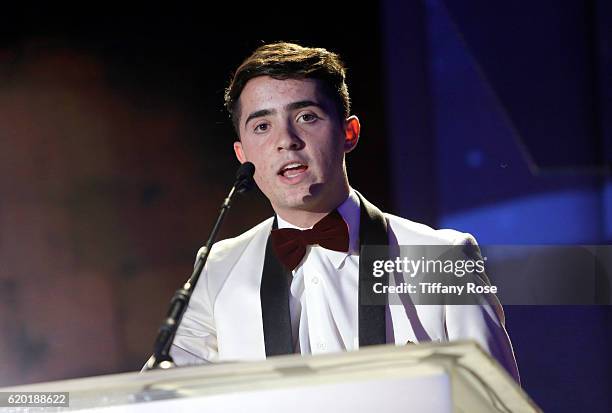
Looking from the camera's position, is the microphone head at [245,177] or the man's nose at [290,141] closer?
the microphone head at [245,177]

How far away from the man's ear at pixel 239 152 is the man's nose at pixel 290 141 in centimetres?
14

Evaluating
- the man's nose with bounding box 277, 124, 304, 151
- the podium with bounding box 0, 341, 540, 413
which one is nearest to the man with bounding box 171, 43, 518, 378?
the man's nose with bounding box 277, 124, 304, 151

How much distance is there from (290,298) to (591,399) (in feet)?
3.30

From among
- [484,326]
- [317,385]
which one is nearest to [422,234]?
[484,326]

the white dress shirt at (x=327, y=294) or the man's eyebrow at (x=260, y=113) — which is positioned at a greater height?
the man's eyebrow at (x=260, y=113)

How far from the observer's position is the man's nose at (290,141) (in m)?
2.05

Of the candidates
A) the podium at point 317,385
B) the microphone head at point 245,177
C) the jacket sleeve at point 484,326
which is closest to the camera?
the podium at point 317,385

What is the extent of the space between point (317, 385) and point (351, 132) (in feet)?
5.20

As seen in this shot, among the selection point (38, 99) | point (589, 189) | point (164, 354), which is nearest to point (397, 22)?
point (589, 189)

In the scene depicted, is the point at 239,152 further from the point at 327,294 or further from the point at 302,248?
the point at 327,294

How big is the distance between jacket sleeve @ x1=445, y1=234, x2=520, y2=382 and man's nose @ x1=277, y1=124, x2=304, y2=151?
53cm

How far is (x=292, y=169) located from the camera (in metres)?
2.07

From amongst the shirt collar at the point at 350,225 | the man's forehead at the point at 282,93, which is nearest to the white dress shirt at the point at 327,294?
the shirt collar at the point at 350,225

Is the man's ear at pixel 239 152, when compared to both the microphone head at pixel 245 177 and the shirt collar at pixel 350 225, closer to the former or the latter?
the microphone head at pixel 245 177
